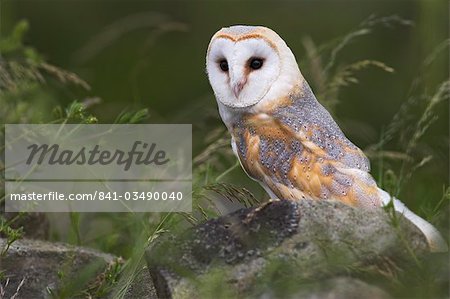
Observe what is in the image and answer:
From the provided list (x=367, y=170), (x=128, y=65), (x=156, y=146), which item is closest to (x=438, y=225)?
(x=367, y=170)

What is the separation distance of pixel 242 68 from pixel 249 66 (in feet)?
0.13

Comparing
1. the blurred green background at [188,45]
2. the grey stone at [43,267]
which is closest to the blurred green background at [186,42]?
the blurred green background at [188,45]

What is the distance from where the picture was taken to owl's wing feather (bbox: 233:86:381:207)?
139 inches

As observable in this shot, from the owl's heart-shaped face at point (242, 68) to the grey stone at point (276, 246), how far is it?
585mm

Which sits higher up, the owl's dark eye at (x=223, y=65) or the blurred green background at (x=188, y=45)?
the owl's dark eye at (x=223, y=65)

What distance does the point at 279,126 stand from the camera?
12.1ft

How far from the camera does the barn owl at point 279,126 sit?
11.7 feet

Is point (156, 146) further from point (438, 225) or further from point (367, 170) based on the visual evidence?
→ point (438, 225)

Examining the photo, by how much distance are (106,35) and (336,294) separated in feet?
11.9

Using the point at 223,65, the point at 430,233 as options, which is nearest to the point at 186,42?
the point at 223,65

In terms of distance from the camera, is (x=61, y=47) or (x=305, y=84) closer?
(x=305, y=84)

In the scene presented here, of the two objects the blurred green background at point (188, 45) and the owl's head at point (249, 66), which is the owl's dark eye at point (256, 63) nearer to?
the owl's head at point (249, 66)

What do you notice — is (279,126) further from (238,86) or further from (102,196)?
(102,196)

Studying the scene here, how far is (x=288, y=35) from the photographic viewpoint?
852 centimetres
